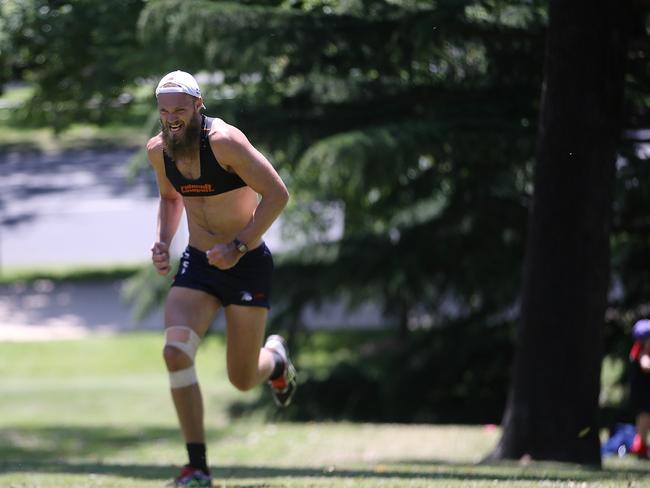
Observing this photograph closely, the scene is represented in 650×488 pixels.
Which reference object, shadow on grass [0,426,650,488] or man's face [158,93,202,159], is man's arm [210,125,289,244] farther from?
shadow on grass [0,426,650,488]

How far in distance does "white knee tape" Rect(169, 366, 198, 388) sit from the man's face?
3.52ft

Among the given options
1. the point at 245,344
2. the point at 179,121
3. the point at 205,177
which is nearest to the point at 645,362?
the point at 245,344

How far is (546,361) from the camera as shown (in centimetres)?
836

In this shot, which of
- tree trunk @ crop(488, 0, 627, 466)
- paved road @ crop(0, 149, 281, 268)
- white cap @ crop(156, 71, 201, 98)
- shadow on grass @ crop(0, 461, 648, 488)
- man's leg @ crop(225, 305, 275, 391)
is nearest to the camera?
white cap @ crop(156, 71, 201, 98)

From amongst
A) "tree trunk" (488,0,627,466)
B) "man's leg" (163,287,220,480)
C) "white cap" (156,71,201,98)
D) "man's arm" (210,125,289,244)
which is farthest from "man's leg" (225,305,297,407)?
"tree trunk" (488,0,627,466)

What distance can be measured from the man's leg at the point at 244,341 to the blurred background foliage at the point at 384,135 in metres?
2.83

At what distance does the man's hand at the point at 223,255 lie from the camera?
18.4 feet

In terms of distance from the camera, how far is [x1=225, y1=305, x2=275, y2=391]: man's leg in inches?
243

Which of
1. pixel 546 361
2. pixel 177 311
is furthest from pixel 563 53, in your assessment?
pixel 177 311

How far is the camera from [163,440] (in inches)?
493

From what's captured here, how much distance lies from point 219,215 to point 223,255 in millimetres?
436

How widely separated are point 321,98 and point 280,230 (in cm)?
493

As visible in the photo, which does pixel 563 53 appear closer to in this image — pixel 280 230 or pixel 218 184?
pixel 218 184

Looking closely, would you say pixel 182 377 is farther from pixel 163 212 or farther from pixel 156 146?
pixel 156 146
